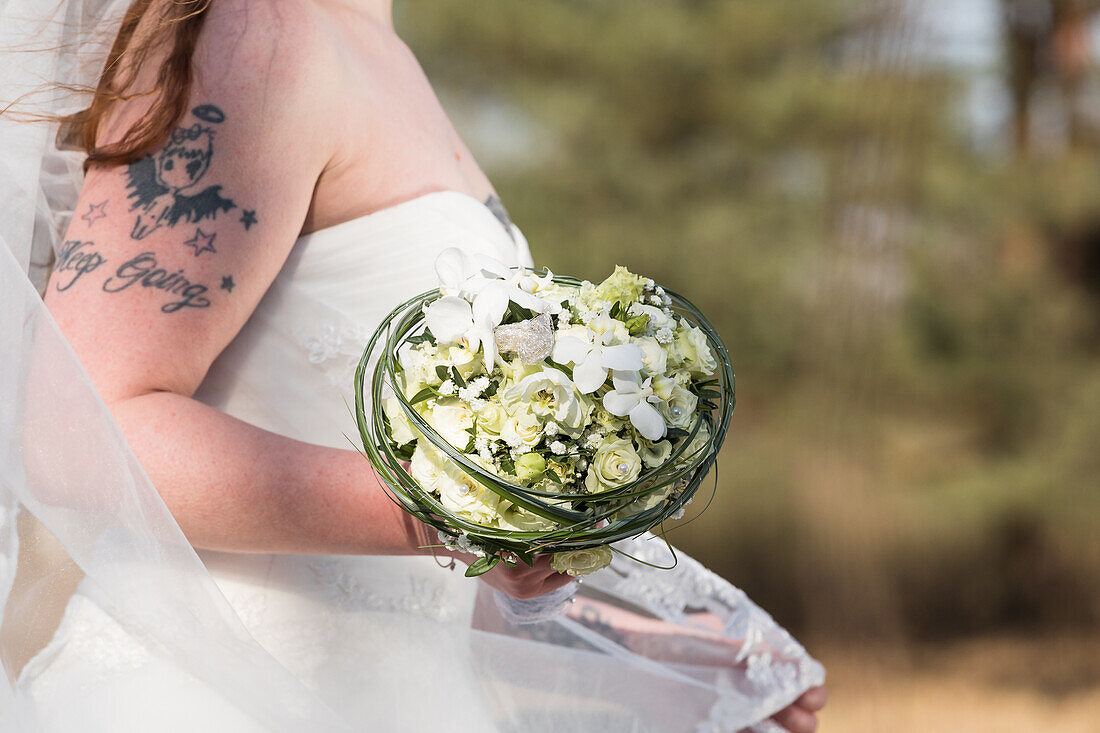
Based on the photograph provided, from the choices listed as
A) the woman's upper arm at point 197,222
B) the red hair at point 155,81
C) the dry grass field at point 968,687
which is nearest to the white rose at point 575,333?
the woman's upper arm at point 197,222

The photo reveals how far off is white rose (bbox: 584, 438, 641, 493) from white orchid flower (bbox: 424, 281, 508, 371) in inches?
4.7

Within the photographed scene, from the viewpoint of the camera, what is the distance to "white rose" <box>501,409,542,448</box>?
73cm

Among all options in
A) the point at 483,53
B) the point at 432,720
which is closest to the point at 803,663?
the point at 432,720

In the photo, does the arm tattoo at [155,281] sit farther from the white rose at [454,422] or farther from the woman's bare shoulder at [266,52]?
the white rose at [454,422]

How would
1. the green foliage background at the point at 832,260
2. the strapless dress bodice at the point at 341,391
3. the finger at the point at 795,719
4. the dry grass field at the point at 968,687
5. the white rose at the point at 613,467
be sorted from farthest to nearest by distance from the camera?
the green foliage background at the point at 832,260, the dry grass field at the point at 968,687, the finger at the point at 795,719, the strapless dress bodice at the point at 341,391, the white rose at the point at 613,467

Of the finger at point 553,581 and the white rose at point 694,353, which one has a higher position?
the white rose at point 694,353

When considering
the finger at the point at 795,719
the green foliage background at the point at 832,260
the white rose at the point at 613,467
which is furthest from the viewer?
the green foliage background at the point at 832,260

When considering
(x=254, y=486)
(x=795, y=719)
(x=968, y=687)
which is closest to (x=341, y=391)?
(x=254, y=486)

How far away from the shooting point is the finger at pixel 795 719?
1407 millimetres

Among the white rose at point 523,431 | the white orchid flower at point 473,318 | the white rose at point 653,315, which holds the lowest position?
the white rose at point 523,431

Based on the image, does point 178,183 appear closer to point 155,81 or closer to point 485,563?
point 155,81

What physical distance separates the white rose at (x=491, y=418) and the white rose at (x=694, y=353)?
0.56ft

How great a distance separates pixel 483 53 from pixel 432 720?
434 centimetres

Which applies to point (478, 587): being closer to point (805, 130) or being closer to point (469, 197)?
point (469, 197)
